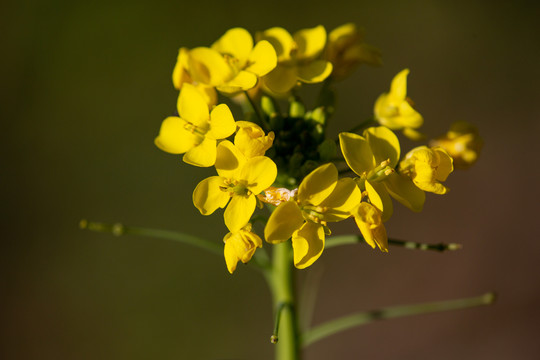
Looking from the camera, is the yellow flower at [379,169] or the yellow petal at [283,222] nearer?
the yellow petal at [283,222]

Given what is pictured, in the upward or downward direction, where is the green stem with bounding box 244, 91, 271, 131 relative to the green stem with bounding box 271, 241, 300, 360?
upward

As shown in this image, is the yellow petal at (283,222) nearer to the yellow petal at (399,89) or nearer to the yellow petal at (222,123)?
the yellow petal at (222,123)

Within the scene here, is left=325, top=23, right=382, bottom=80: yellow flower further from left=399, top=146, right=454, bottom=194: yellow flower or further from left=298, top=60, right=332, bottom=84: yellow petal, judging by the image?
left=399, top=146, right=454, bottom=194: yellow flower

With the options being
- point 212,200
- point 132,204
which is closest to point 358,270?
point 132,204

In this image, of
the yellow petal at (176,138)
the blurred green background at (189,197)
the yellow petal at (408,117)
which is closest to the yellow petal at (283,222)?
the yellow petal at (176,138)

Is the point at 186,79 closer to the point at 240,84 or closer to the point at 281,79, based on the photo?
the point at 240,84

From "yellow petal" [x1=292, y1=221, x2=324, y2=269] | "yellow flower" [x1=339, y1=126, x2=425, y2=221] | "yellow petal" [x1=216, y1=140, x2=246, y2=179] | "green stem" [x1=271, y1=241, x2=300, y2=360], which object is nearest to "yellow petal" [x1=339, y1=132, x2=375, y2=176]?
"yellow flower" [x1=339, y1=126, x2=425, y2=221]
